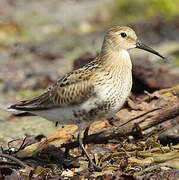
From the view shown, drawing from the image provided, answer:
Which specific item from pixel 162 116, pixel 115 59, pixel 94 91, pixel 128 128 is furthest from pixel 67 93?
pixel 162 116

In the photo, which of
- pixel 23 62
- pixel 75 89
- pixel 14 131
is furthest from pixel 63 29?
pixel 75 89

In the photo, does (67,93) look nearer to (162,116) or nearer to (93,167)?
(93,167)

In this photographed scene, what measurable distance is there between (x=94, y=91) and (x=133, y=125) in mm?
1010

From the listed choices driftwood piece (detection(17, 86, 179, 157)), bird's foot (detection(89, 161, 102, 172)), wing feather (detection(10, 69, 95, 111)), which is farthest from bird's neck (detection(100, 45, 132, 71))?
bird's foot (detection(89, 161, 102, 172))

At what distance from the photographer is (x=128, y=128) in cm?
565

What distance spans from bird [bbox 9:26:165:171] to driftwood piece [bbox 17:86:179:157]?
1.27 feet

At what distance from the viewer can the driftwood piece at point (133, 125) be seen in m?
5.45

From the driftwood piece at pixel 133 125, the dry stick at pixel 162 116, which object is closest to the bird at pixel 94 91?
the driftwood piece at pixel 133 125

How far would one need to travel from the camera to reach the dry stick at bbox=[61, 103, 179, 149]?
5559 millimetres

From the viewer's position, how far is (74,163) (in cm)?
501

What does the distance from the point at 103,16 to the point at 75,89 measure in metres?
10.4

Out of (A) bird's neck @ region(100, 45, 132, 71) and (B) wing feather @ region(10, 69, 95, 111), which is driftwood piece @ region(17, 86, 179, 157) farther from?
(A) bird's neck @ region(100, 45, 132, 71)

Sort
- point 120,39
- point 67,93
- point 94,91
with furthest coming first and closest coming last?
1. point 120,39
2. point 67,93
3. point 94,91

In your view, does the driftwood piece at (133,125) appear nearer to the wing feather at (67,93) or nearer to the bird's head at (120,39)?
the wing feather at (67,93)
